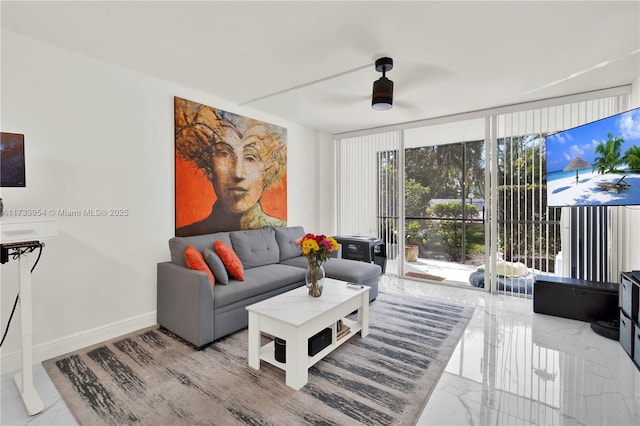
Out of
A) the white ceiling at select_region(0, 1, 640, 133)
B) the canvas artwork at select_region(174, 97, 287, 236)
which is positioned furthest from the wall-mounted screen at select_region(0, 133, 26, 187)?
the canvas artwork at select_region(174, 97, 287, 236)

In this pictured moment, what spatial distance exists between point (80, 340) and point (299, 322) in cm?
202

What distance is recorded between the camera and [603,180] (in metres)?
2.88

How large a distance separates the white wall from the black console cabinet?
4178mm

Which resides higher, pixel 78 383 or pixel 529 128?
pixel 529 128

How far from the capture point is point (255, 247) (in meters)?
3.68

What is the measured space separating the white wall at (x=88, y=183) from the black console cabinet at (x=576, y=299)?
4178mm

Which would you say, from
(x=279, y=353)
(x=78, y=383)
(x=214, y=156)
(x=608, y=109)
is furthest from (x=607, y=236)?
(x=78, y=383)

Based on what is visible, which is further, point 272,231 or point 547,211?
point 272,231

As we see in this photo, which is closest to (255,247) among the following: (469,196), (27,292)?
(27,292)

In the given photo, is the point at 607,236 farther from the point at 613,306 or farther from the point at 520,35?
the point at 520,35

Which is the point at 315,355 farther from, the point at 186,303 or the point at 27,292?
the point at 27,292

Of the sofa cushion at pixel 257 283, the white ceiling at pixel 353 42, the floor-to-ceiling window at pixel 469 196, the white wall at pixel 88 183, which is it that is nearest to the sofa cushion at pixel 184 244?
the white wall at pixel 88 183

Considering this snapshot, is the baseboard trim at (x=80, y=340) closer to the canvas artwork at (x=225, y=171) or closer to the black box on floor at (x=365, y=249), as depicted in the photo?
the canvas artwork at (x=225, y=171)

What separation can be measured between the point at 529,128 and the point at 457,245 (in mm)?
3066
